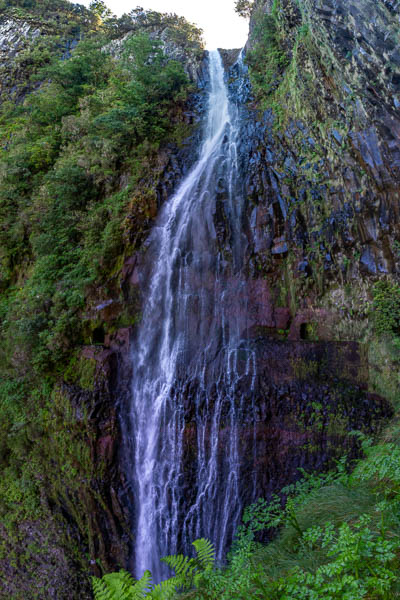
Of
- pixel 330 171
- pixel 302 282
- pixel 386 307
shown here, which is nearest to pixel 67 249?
pixel 302 282

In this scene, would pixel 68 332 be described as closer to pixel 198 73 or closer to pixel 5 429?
pixel 5 429

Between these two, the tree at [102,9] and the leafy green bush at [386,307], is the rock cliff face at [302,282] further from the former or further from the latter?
the tree at [102,9]

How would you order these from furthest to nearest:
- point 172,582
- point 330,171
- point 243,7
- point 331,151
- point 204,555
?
point 243,7 → point 330,171 → point 331,151 → point 204,555 → point 172,582

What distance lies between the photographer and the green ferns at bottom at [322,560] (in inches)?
77.0

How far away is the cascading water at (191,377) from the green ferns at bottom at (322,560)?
78.3 inches

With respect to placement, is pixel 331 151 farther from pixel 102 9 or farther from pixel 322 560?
pixel 102 9

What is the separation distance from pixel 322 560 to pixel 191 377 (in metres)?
3.96

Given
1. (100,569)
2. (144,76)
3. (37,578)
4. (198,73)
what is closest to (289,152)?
(144,76)

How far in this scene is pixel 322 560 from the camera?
2.55 metres

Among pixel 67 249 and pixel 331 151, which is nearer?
pixel 331 151

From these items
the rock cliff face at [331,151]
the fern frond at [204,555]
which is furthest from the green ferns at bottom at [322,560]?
the rock cliff face at [331,151]

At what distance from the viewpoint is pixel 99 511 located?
20.5 feet

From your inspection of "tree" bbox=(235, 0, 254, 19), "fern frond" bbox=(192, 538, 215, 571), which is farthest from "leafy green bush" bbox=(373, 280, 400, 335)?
"tree" bbox=(235, 0, 254, 19)

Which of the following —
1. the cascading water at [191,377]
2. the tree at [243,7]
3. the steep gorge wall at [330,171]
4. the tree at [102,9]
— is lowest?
the cascading water at [191,377]
